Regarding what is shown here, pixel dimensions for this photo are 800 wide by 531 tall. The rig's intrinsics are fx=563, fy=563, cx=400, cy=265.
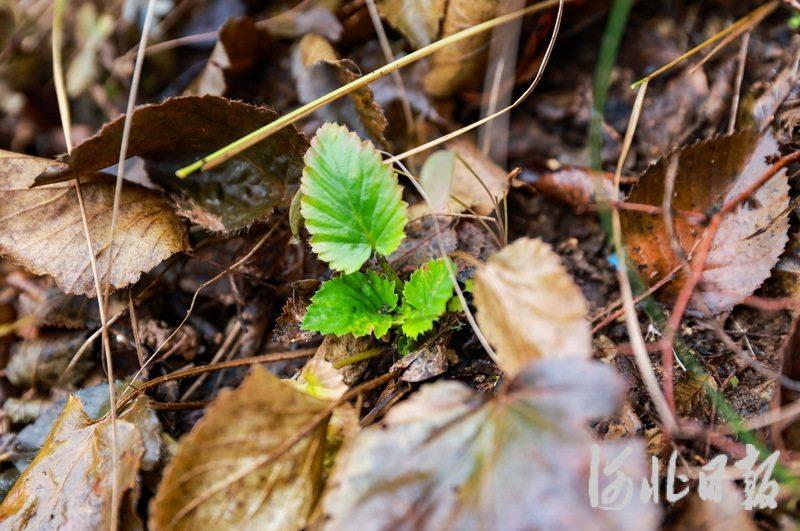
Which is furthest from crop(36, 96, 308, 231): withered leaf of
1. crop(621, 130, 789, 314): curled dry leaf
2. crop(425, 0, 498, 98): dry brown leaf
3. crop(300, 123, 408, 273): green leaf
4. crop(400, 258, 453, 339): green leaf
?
crop(621, 130, 789, 314): curled dry leaf

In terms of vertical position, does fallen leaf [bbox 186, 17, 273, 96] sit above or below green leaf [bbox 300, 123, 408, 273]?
above

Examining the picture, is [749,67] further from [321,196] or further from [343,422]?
[343,422]

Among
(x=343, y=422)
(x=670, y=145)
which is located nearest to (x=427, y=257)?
(x=343, y=422)

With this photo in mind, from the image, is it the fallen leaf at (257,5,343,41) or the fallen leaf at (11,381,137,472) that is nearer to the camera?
the fallen leaf at (11,381,137,472)

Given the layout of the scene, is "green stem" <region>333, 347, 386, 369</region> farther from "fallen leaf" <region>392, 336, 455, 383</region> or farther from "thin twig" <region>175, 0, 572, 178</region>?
"thin twig" <region>175, 0, 572, 178</region>

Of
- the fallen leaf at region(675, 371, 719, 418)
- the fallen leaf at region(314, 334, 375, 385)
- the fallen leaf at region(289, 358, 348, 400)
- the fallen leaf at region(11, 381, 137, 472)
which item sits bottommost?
the fallen leaf at region(11, 381, 137, 472)

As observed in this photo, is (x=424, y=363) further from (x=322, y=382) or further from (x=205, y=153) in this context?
(x=205, y=153)

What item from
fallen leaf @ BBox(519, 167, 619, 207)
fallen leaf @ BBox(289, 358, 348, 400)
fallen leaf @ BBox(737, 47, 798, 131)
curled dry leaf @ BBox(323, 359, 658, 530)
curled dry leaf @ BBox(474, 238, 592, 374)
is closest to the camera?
curled dry leaf @ BBox(323, 359, 658, 530)

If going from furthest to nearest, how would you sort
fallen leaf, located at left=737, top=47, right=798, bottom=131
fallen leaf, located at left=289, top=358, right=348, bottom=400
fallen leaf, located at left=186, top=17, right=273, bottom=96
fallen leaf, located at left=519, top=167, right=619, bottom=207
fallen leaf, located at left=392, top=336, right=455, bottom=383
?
fallen leaf, located at left=186, top=17, right=273, bottom=96 < fallen leaf, located at left=519, top=167, right=619, bottom=207 < fallen leaf, located at left=737, top=47, right=798, bottom=131 < fallen leaf, located at left=392, top=336, right=455, bottom=383 < fallen leaf, located at left=289, top=358, right=348, bottom=400
